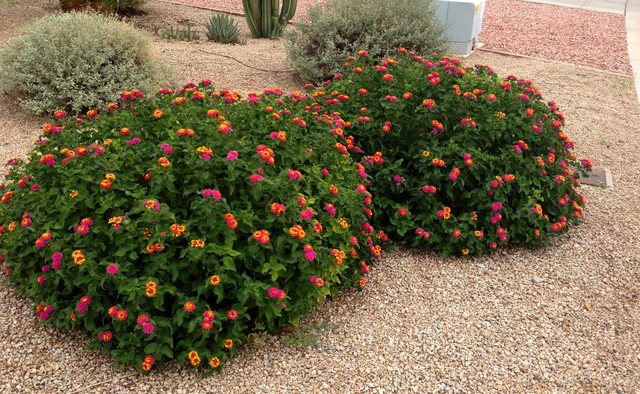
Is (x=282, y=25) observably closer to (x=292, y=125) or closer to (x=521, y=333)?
(x=292, y=125)

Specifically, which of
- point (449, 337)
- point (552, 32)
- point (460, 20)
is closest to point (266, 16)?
point (460, 20)

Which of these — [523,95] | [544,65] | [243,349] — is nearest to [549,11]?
[544,65]

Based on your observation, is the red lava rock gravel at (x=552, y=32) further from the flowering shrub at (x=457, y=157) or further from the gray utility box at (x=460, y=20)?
the flowering shrub at (x=457, y=157)

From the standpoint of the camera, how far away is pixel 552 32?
409 inches

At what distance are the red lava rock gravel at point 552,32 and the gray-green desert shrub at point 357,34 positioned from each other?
0.98 metres

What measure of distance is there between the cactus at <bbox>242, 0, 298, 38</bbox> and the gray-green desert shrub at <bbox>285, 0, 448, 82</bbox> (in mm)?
1480

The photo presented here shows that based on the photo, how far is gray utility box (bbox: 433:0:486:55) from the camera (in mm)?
7793

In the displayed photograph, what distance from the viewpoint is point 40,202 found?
2.62 meters

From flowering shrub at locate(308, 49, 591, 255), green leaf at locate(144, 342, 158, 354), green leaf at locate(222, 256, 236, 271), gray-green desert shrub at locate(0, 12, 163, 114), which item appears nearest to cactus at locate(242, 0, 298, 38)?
gray-green desert shrub at locate(0, 12, 163, 114)

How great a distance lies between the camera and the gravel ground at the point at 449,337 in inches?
97.0

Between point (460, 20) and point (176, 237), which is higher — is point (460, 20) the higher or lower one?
the higher one

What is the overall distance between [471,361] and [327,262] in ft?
2.82

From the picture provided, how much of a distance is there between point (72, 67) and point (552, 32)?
28.8 feet

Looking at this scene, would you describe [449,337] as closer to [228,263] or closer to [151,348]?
[228,263]
